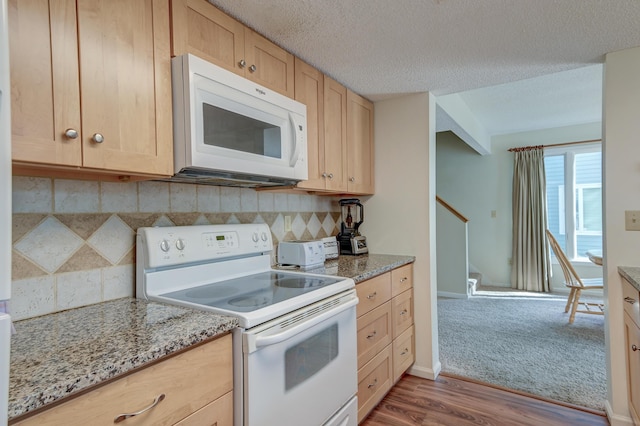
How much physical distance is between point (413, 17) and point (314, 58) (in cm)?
60

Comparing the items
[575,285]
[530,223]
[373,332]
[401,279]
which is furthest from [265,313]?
[530,223]

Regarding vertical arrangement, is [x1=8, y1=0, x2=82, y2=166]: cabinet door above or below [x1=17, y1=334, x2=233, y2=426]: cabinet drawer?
above

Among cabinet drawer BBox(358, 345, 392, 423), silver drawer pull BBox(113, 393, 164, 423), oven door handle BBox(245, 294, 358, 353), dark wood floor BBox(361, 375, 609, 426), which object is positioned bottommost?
dark wood floor BBox(361, 375, 609, 426)

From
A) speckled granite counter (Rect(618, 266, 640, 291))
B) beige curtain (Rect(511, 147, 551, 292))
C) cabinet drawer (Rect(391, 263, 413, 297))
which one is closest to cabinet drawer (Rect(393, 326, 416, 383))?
cabinet drawer (Rect(391, 263, 413, 297))

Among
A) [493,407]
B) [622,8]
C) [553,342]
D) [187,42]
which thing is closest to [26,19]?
[187,42]

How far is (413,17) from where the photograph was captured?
1.56 m

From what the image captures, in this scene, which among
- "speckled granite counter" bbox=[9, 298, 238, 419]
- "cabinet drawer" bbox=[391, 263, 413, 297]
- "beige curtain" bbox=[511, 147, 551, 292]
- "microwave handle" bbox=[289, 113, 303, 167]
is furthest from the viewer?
"beige curtain" bbox=[511, 147, 551, 292]

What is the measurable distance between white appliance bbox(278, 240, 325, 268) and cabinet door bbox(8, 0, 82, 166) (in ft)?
4.15

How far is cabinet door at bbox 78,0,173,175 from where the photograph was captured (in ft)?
3.41

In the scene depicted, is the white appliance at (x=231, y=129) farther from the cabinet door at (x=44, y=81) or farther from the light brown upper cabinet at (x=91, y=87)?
the cabinet door at (x=44, y=81)

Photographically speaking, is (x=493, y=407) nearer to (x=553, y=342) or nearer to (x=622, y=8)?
(x=553, y=342)

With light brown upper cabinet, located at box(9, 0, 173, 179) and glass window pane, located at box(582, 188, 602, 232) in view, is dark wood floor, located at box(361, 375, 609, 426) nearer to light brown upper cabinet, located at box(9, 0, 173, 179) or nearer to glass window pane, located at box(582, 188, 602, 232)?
light brown upper cabinet, located at box(9, 0, 173, 179)

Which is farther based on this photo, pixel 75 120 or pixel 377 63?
pixel 377 63

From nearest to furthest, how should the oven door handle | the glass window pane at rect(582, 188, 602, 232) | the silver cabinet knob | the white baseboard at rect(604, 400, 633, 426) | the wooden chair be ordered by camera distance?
the silver cabinet knob, the oven door handle, the white baseboard at rect(604, 400, 633, 426), the wooden chair, the glass window pane at rect(582, 188, 602, 232)
